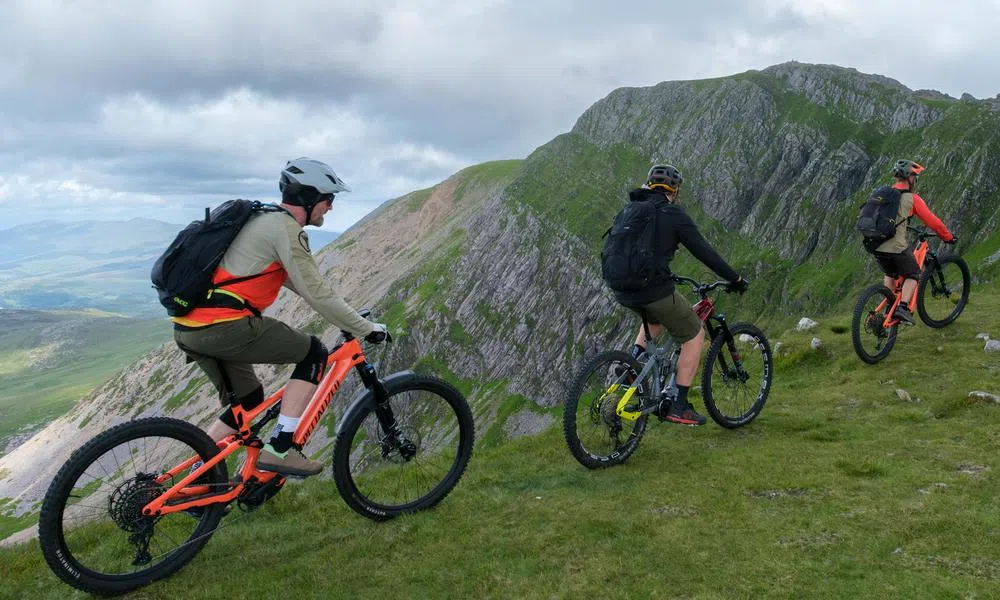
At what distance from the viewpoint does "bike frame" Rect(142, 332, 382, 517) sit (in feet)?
21.6

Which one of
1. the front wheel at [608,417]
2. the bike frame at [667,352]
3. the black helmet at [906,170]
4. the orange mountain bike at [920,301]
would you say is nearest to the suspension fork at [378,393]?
the front wheel at [608,417]

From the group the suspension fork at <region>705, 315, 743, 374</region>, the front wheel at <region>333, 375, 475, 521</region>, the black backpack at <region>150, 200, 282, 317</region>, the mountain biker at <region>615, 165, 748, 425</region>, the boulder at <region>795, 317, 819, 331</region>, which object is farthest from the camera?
the boulder at <region>795, 317, 819, 331</region>

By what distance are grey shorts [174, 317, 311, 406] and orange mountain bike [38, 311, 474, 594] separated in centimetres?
39

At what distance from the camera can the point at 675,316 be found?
9305 millimetres

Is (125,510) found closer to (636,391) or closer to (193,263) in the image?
(193,263)

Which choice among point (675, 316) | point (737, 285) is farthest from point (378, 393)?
point (737, 285)

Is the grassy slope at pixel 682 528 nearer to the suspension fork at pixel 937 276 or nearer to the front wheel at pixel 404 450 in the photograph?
the front wheel at pixel 404 450

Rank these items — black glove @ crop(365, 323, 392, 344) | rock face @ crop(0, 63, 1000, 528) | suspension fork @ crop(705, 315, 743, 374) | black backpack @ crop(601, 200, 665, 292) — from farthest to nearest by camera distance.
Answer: rock face @ crop(0, 63, 1000, 528)
suspension fork @ crop(705, 315, 743, 374)
black backpack @ crop(601, 200, 665, 292)
black glove @ crop(365, 323, 392, 344)

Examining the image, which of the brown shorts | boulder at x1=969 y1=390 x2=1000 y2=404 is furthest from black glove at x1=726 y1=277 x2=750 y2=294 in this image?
boulder at x1=969 y1=390 x2=1000 y2=404

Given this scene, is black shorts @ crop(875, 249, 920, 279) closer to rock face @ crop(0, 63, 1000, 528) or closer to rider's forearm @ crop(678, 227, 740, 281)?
rider's forearm @ crop(678, 227, 740, 281)

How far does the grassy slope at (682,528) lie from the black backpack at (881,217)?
485 cm

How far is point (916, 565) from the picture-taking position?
567 centimetres

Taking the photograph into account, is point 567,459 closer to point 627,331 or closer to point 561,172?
point 627,331

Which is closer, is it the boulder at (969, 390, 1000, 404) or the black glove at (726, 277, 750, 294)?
the black glove at (726, 277, 750, 294)
